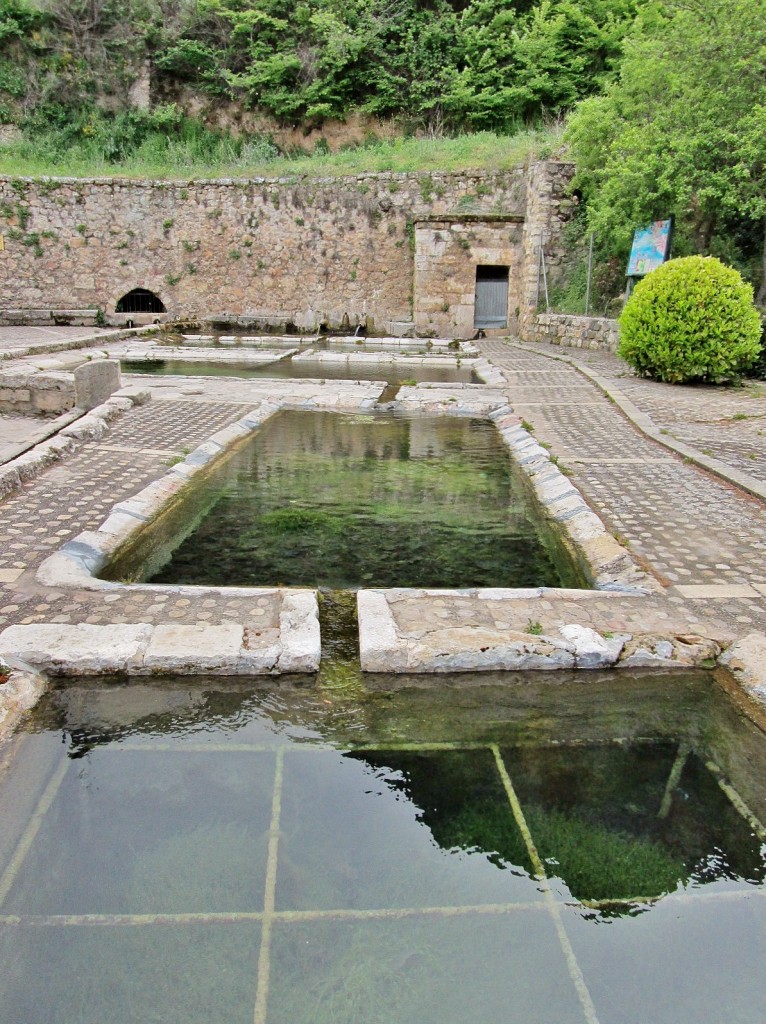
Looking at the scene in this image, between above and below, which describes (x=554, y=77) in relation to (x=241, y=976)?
above

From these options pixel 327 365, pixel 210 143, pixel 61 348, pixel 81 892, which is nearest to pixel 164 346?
pixel 61 348

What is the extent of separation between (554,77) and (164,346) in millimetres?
16222

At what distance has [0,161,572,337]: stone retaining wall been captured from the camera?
19.5 meters

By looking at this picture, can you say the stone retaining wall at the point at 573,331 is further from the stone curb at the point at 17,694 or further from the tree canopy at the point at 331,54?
the stone curb at the point at 17,694

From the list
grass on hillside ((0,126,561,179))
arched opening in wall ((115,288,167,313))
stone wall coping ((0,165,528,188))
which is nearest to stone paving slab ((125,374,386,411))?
stone wall coping ((0,165,528,188))

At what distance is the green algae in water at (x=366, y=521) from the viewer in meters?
4.43

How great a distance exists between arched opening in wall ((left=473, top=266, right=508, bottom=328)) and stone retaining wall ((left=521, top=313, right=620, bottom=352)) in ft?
4.39

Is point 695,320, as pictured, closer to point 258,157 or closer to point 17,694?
point 17,694

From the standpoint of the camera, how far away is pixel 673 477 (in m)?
6.12

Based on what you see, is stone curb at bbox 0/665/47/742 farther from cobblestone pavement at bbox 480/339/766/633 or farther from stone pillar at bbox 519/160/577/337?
stone pillar at bbox 519/160/577/337

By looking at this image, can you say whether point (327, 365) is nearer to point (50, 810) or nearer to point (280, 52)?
point (50, 810)

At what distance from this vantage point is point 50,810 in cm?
240

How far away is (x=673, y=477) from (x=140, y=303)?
63.0 ft

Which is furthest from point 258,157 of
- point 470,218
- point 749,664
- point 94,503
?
point 749,664
